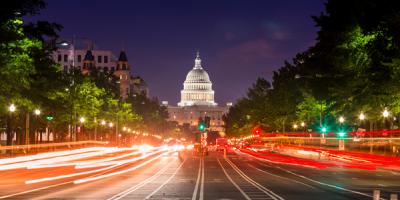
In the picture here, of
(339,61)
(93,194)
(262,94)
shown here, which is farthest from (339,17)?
(262,94)

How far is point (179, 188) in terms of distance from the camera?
3081 centimetres

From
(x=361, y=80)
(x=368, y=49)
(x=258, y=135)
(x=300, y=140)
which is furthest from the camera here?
(x=258, y=135)

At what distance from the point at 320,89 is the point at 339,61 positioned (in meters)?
15.7

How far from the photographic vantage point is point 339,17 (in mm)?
71500

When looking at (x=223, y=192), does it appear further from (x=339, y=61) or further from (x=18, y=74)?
(x=339, y=61)

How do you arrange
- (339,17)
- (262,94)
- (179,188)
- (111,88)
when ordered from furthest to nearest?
(262,94) < (111,88) < (339,17) < (179,188)

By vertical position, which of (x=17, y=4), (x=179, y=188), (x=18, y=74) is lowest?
(x=179, y=188)

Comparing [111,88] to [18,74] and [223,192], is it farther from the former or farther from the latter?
[223,192]

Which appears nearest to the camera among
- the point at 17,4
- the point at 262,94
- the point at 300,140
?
the point at 17,4

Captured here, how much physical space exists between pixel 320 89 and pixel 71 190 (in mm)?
56781

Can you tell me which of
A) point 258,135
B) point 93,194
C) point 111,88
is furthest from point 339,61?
point 258,135

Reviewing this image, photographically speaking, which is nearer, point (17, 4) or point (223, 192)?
point (223, 192)

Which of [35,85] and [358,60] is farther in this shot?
[35,85]

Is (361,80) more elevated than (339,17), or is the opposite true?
(339,17)
